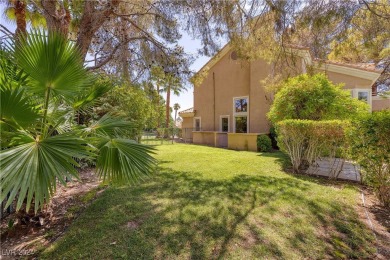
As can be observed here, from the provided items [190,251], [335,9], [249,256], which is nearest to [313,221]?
[249,256]

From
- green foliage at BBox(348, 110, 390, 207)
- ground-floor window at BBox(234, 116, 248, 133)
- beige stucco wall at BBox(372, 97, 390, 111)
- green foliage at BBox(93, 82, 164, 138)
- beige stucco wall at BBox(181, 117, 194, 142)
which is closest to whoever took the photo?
green foliage at BBox(348, 110, 390, 207)

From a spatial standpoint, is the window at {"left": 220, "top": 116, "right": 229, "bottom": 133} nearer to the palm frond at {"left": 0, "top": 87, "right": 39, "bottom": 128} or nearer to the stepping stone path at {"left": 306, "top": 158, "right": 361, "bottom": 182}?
the stepping stone path at {"left": 306, "top": 158, "right": 361, "bottom": 182}

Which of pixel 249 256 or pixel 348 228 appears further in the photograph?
pixel 348 228

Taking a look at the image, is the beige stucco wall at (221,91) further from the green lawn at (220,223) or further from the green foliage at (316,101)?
the green lawn at (220,223)

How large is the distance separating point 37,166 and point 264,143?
12.8 metres

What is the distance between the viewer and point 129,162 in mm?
3408

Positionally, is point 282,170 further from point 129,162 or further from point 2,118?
point 2,118

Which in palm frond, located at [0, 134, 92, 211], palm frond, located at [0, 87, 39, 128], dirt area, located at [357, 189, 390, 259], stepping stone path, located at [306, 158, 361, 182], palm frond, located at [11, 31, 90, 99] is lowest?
dirt area, located at [357, 189, 390, 259]

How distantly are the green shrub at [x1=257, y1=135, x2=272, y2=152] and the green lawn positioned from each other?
6.83 meters

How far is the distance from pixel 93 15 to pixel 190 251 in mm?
6891

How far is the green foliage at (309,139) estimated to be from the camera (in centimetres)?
664

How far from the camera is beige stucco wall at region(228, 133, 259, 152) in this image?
1385 centimetres

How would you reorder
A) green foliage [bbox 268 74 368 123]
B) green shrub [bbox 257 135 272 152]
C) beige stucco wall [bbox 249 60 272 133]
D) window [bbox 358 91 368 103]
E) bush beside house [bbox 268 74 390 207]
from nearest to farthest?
1. bush beside house [bbox 268 74 390 207]
2. green foliage [bbox 268 74 368 123]
3. green shrub [bbox 257 135 272 152]
4. window [bbox 358 91 368 103]
5. beige stucco wall [bbox 249 60 272 133]

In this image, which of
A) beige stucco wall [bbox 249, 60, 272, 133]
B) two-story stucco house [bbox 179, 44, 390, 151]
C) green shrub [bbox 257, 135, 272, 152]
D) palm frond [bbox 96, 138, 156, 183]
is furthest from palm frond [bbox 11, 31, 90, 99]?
beige stucco wall [bbox 249, 60, 272, 133]
